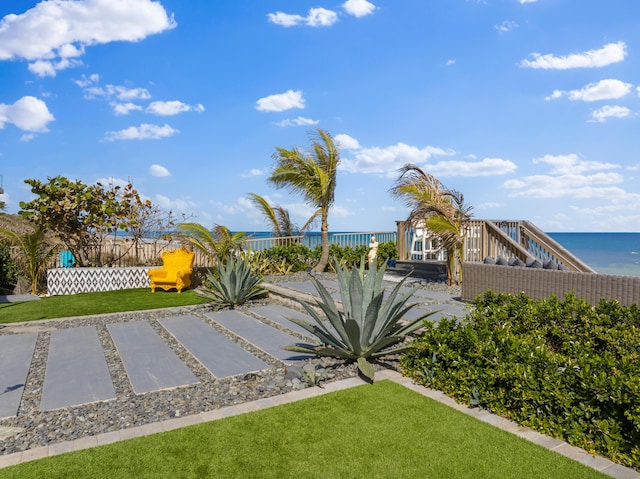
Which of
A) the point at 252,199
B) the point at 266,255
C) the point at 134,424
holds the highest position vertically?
the point at 252,199

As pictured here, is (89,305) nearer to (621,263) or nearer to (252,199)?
(252,199)

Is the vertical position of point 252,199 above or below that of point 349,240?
above

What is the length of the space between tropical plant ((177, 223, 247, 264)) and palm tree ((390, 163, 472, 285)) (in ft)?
14.5

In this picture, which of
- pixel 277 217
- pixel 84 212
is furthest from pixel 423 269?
pixel 84 212

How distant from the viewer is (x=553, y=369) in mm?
3133

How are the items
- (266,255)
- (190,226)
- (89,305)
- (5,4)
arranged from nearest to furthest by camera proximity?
(5,4) < (89,305) < (190,226) < (266,255)

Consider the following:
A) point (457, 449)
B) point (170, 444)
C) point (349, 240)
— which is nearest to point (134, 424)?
point (170, 444)

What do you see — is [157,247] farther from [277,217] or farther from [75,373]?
[75,373]

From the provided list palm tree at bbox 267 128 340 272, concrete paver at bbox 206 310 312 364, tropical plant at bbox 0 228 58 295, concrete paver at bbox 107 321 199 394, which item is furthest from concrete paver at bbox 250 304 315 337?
tropical plant at bbox 0 228 58 295

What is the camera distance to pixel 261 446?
281cm

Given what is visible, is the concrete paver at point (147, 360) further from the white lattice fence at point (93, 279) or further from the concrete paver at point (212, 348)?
the white lattice fence at point (93, 279)

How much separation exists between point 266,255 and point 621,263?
127ft

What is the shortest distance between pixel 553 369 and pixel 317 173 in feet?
33.1

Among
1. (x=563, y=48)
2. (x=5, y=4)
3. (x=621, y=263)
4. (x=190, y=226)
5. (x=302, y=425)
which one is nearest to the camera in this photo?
(x=302, y=425)
